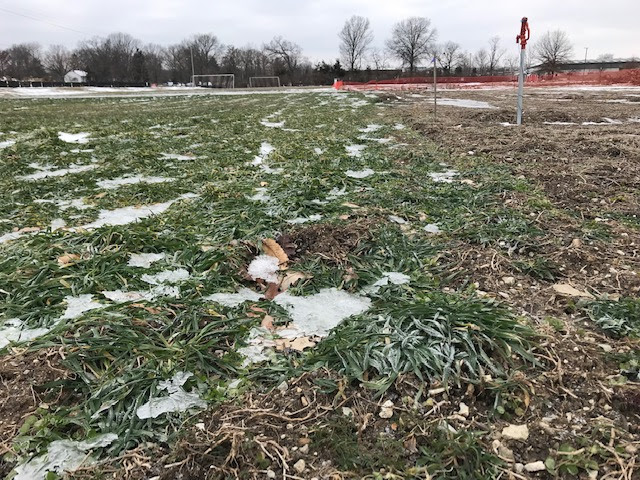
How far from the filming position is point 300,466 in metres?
1.67

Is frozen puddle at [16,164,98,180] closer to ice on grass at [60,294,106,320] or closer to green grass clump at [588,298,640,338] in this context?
ice on grass at [60,294,106,320]

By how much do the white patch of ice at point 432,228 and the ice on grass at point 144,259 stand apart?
92.9 inches

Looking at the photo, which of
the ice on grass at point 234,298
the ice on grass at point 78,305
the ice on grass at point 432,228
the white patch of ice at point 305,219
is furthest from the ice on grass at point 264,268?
the ice on grass at point 432,228

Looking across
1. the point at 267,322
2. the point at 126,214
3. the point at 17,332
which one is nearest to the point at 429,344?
the point at 267,322

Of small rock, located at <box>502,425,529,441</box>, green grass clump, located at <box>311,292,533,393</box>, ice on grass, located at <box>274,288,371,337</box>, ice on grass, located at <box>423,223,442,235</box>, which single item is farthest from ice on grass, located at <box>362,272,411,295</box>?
small rock, located at <box>502,425,529,441</box>

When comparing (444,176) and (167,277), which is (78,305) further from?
(444,176)

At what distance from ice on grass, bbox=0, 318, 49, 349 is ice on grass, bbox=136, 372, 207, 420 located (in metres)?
0.93

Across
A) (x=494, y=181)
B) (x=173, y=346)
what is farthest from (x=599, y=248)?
(x=173, y=346)

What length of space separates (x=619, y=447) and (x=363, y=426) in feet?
3.34

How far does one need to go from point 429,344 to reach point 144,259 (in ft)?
7.73

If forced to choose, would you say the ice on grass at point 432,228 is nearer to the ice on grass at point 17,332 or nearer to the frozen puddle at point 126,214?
the frozen puddle at point 126,214

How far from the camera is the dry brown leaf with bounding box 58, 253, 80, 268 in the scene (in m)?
3.11

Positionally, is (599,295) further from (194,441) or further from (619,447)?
(194,441)

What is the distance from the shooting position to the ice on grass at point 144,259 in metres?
3.29
